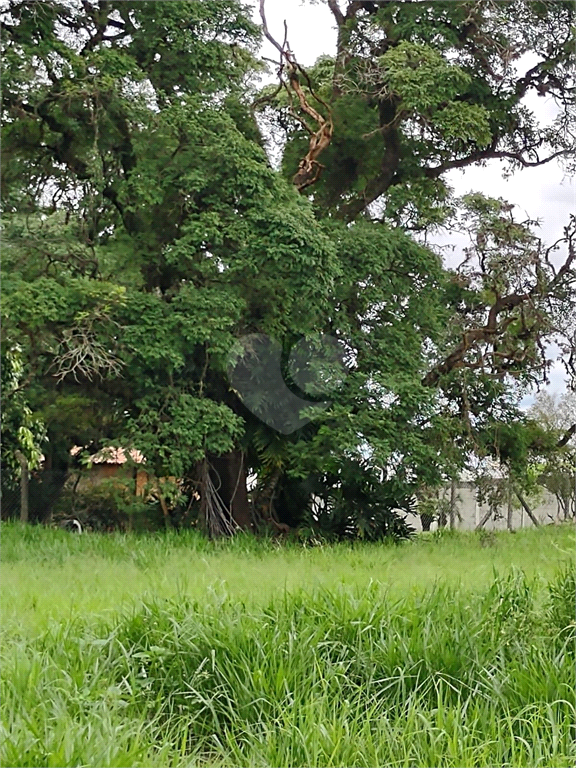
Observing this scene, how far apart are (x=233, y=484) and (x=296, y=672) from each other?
13.4 ft

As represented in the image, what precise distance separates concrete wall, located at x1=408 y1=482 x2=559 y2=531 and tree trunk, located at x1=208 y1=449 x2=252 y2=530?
4.59ft

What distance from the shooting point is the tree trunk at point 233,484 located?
6586 mm

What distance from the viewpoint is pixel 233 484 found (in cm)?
668

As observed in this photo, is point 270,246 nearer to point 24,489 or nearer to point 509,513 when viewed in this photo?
point 24,489

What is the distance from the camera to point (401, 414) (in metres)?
6.32

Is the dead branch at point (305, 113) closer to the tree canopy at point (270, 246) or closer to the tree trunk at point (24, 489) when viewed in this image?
the tree canopy at point (270, 246)

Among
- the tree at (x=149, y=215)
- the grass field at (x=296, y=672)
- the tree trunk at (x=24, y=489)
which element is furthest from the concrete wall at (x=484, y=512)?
the grass field at (x=296, y=672)

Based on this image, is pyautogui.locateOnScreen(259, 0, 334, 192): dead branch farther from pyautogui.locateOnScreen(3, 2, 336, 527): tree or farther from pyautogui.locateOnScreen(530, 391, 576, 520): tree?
pyautogui.locateOnScreen(530, 391, 576, 520): tree

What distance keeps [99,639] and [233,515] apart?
387cm

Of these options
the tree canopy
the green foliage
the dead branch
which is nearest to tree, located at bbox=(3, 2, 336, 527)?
the tree canopy

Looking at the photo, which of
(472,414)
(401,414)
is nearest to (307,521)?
(401,414)

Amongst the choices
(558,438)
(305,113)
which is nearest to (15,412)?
(305,113)

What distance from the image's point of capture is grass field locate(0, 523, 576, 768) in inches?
91.9

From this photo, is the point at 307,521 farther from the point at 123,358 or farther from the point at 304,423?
the point at 123,358
